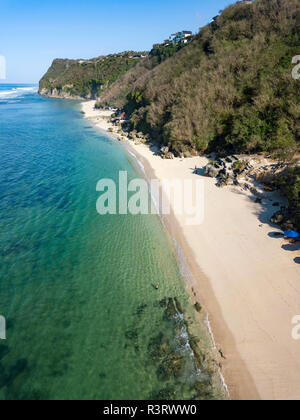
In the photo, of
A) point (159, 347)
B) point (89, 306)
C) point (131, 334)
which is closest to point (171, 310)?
point (159, 347)

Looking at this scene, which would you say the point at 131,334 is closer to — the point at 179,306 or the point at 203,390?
the point at 179,306

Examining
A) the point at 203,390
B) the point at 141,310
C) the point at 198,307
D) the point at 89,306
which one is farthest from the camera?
the point at 89,306

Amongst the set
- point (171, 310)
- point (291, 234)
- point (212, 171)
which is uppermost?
point (212, 171)

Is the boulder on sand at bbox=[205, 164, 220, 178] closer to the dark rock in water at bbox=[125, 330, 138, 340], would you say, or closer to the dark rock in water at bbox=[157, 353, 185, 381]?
the dark rock in water at bbox=[125, 330, 138, 340]

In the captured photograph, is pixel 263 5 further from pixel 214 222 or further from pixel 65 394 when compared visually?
pixel 65 394

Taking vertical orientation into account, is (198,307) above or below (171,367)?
above
